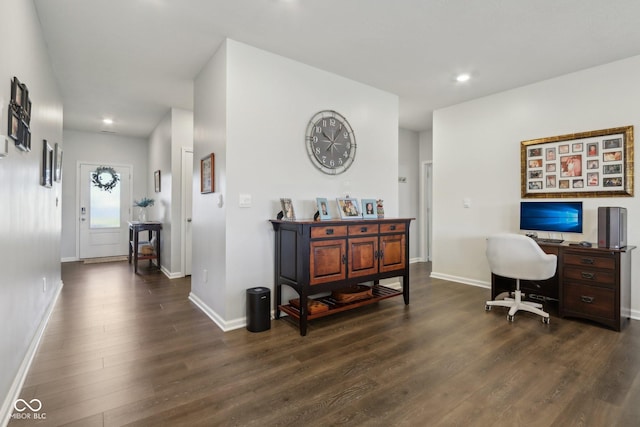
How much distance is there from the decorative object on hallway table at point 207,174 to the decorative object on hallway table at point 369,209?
167 cm

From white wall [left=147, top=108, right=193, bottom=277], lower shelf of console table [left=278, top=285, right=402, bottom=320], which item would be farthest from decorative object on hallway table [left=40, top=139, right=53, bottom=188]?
lower shelf of console table [left=278, top=285, right=402, bottom=320]

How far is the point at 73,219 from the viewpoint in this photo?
21.5ft

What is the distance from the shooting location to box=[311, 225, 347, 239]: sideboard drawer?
9.31 ft

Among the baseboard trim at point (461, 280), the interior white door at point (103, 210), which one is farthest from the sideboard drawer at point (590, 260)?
the interior white door at point (103, 210)

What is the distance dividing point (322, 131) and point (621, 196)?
3.18 meters

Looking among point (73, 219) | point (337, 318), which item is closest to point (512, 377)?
point (337, 318)

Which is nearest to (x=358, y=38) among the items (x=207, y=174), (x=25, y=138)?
(x=207, y=174)

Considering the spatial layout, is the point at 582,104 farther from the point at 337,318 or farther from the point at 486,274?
the point at 337,318

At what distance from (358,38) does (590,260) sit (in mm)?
2997

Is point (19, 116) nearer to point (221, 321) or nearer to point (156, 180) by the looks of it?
point (221, 321)

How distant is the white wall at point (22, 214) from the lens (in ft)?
5.58

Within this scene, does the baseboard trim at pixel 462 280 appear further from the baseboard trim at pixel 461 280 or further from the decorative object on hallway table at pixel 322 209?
the decorative object on hallway table at pixel 322 209

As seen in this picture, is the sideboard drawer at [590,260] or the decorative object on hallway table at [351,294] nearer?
the sideboard drawer at [590,260]

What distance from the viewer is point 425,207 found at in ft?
21.0
